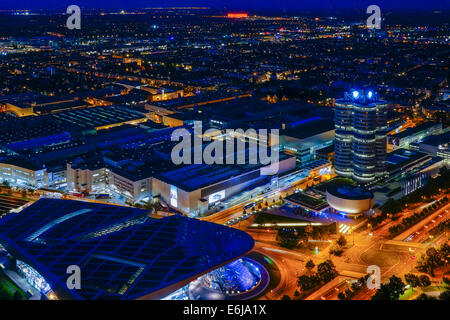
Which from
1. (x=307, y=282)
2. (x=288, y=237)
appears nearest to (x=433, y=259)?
(x=307, y=282)

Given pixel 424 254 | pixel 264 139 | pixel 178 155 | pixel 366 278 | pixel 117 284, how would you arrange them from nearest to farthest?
pixel 117 284 → pixel 366 278 → pixel 424 254 → pixel 178 155 → pixel 264 139

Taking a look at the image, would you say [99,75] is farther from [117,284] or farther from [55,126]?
[117,284]

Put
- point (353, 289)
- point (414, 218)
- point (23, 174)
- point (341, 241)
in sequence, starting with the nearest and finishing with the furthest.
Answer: point (353, 289)
point (341, 241)
point (414, 218)
point (23, 174)

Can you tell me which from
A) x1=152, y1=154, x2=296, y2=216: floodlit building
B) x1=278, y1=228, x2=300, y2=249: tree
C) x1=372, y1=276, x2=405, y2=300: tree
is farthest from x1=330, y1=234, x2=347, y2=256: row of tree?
x1=152, y1=154, x2=296, y2=216: floodlit building

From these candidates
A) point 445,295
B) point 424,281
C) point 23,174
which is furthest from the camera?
point 23,174

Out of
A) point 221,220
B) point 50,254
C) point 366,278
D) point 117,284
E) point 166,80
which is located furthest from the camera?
point 166,80

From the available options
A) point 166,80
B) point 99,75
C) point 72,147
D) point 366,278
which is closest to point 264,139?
point 72,147

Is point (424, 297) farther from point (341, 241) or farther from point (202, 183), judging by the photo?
point (202, 183)
